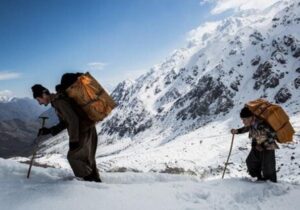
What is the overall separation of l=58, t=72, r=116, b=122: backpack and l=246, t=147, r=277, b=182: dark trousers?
4844mm

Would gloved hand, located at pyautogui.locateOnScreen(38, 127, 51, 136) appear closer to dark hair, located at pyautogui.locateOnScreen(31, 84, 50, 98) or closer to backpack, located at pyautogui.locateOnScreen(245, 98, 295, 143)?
dark hair, located at pyautogui.locateOnScreen(31, 84, 50, 98)

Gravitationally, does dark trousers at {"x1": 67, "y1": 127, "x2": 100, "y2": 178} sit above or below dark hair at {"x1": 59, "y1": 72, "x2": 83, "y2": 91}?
below

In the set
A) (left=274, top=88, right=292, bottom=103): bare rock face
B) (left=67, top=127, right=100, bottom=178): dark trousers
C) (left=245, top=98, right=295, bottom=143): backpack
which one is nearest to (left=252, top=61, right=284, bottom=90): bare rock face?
(left=274, top=88, right=292, bottom=103): bare rock face

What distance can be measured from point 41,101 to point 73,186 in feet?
6.28

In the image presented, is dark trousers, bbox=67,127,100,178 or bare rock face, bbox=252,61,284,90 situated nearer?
dark trousers, bbox=67,127,100,178

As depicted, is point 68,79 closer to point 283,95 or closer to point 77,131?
point 77,131

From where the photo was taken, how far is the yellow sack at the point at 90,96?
7789mm

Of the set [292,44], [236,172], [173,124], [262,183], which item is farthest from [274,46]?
[262,183]

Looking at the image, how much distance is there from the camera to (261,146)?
1024cm

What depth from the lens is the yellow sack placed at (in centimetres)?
779

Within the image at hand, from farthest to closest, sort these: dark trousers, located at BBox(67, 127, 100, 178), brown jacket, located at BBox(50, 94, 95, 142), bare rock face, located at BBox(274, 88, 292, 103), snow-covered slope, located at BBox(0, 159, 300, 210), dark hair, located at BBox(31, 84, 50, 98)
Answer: bare rock face, located at BBox(274, 88, 292, 103) → dark trousers, located at BBox(67, 127, 100, 178) → dark hair, located at BBox(31, 84, 50, 98) → brown jacket, located at BBox(50, 94, 95, 142) → snow-covered slope, located at BBox(0, 159, 300, 210)

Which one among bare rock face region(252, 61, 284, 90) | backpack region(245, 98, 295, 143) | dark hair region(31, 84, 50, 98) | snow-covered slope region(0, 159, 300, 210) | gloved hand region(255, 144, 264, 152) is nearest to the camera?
snow-covered slope region(0, 159, 300, 210)

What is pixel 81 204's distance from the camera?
6891 millimetres

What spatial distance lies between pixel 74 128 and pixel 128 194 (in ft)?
5.77
